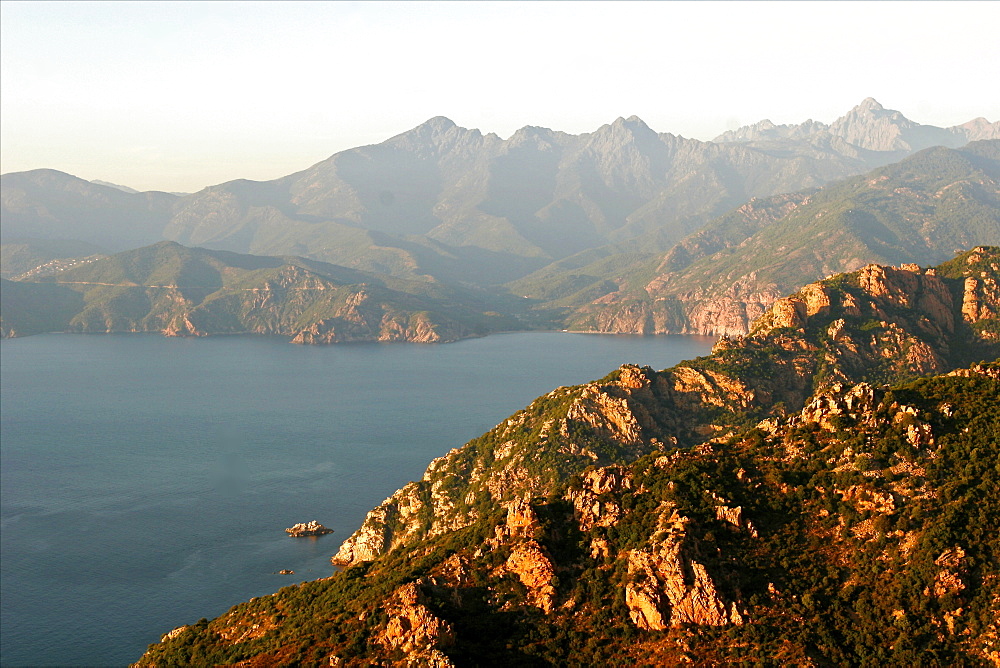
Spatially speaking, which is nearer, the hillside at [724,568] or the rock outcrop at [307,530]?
the hillside at [724,568]

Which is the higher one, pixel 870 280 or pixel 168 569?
pixel 870 280

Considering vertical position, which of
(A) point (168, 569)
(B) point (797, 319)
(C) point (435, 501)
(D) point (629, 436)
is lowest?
(A) point (168, 569)

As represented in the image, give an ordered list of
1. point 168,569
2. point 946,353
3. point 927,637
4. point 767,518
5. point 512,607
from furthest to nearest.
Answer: point 946,353 < point 168,569 < point 767,518 < point 512,607 < point 927,637

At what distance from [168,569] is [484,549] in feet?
310

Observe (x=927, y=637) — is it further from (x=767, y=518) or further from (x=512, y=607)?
(x=512, y=607)

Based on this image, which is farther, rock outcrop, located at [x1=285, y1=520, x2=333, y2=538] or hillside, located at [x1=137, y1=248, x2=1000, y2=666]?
rock outcrop, located at [x1=285, y1=520, x2=333, y2=538]

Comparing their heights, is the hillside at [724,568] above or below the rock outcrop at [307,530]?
above

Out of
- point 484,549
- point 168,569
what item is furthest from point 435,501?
point 484,549

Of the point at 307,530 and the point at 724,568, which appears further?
the point at 307,530

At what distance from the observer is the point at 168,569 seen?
540 ft

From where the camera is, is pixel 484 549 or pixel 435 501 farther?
pixel 435 501

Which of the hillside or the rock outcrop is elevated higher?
the hillside

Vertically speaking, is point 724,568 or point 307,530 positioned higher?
point 724,568

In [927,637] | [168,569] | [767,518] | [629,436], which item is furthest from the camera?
[168,569]
